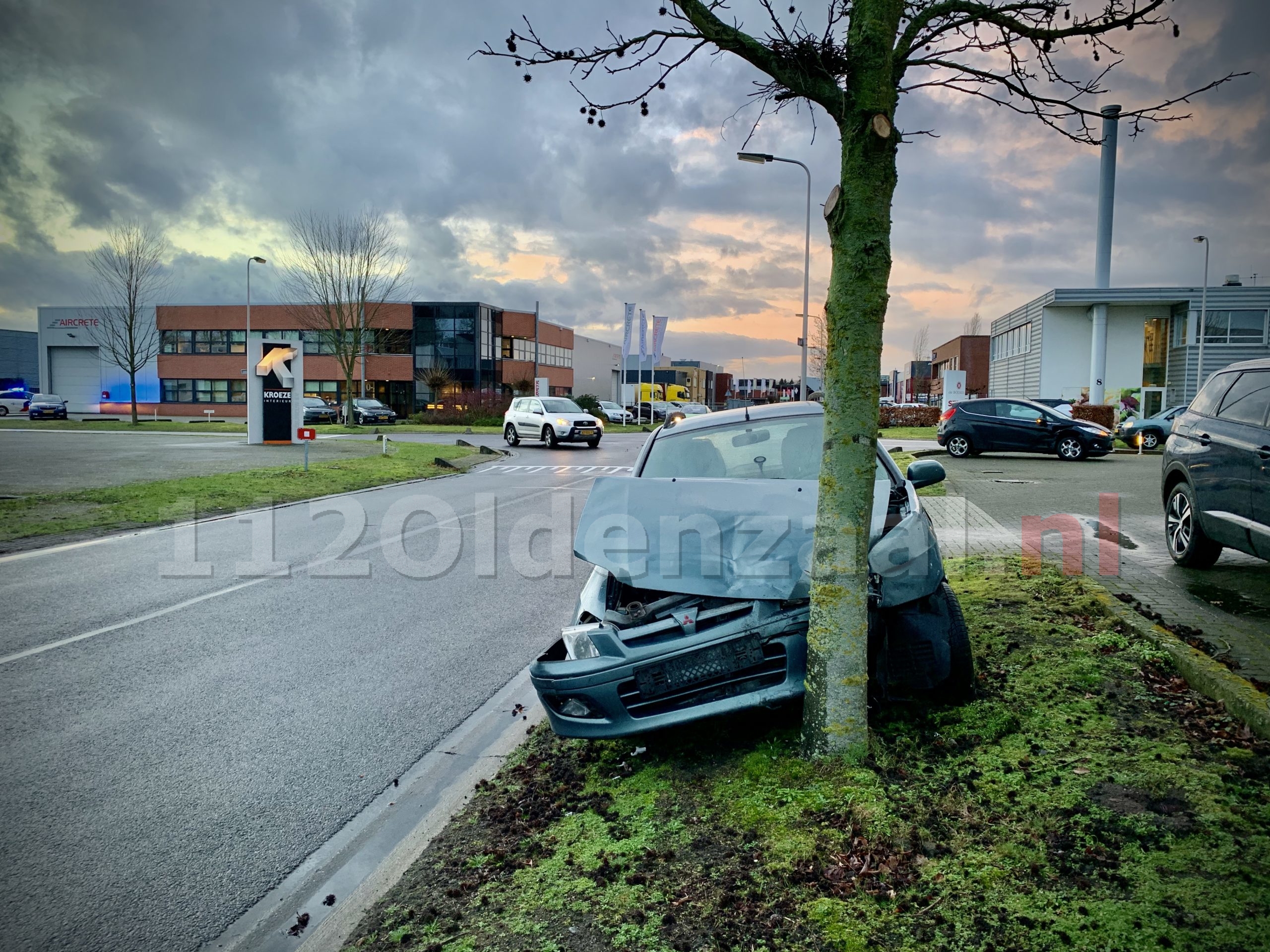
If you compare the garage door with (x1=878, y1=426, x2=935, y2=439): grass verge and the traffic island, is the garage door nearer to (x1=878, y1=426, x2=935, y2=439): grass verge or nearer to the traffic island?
the traffic island

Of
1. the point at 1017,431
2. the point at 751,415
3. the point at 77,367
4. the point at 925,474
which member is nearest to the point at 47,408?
the point at 77,367

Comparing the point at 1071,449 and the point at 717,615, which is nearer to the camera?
the point at 717,615

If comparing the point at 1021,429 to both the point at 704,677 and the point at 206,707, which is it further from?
the point at 206,707

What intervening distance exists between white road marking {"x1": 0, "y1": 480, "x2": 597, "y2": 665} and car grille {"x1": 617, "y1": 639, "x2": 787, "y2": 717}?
15.4 ft

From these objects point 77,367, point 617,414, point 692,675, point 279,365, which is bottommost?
point 692,675

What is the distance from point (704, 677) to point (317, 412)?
53.0m

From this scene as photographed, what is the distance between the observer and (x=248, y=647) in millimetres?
5910

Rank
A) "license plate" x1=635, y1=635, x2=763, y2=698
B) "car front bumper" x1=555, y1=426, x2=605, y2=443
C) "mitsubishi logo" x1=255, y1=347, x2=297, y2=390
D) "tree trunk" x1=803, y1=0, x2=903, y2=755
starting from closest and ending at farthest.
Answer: "tree trunk" x1=803, y1=0, x2=903, y2=755
"license plate" x1=635, y1=635, x2=763, y2=698
"mitsubishi logo" x1=255, y1=347, x2=297, y2=390
"car front bumper" x1=555, y1=426, x2=605, y2=443

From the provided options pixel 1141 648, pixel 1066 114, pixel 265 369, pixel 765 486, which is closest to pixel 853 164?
pixel 1066 114

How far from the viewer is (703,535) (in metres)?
4.05

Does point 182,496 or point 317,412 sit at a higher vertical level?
point 317,412

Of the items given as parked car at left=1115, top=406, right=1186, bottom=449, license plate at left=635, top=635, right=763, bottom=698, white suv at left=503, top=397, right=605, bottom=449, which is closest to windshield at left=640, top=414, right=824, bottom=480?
license plate at left=635, top=635, right=763, bottom=698

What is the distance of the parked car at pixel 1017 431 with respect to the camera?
72.5 feet

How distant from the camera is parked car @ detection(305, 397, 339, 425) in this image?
51188 millimetres
